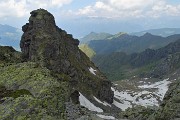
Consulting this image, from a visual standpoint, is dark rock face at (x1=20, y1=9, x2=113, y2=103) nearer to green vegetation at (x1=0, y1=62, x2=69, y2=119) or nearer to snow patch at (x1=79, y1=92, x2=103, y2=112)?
snow patch at (x1=79, y1=92, x2=103, y2=112)

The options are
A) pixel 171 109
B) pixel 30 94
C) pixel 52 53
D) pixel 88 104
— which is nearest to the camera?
pixel 30 94

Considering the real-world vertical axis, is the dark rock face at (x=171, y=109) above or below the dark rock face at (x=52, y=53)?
below

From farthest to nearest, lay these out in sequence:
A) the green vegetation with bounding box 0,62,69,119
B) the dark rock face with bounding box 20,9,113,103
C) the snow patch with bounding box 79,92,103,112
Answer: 1. the dark rock face with bounding box 20,9,113,103
2. the snow patch with bounding box 79,92,103,112
3. the green vegetation with bounding box 0,62,69,119

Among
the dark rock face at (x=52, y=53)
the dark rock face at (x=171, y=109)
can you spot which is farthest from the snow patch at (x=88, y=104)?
the dark rock face at (x=171, y=109)

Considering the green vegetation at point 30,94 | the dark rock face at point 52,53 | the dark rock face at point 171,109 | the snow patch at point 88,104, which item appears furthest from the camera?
the dark rock face at point 52,53

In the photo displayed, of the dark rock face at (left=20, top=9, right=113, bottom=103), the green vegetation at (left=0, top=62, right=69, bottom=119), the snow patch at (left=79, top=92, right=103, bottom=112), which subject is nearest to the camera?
the green vegetation at (left=0, top=62, right=69, bottom=119)

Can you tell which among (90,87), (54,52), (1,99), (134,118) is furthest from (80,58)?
(1,99)

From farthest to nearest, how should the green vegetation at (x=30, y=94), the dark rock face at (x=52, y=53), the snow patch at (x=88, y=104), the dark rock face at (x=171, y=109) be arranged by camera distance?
1. the dark rock face at (x=52, y=53)
2. the snow patch at (x=88, y=104)
3. the dark rock face at (x=171, y=109)
4. the green vegetation at (x=30, y=94)

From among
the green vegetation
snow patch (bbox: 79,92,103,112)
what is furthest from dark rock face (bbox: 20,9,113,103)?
the green vegetation

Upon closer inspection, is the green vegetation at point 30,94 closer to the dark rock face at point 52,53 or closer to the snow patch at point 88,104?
the snow patch at point 88,104

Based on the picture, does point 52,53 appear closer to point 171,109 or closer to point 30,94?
point 171,109

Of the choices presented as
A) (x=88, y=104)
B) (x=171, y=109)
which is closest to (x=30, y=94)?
(x=171, y=109)

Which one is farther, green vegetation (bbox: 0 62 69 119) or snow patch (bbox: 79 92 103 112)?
snow patch (bbox: 79 92 103 112)

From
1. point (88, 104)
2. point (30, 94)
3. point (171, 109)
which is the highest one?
point (30, 94)
